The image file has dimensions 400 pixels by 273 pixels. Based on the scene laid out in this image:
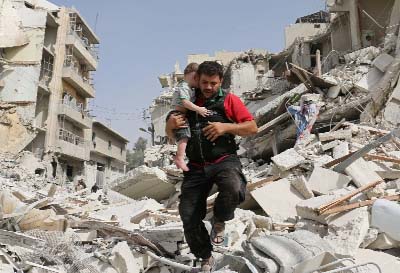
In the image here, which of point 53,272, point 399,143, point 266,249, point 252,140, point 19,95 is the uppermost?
point 19,95

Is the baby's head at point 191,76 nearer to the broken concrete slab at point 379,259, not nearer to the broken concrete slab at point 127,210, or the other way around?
the broken concrete slab at point 379,259

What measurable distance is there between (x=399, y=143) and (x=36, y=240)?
578cm

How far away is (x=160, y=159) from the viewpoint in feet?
70.1

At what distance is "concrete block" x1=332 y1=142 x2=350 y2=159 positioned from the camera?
660cm

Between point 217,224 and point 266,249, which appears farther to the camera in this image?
point 217,224

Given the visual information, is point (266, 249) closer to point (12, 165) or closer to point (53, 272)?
point (53, 272)

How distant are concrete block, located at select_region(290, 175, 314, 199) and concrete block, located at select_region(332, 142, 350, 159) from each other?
1.68m

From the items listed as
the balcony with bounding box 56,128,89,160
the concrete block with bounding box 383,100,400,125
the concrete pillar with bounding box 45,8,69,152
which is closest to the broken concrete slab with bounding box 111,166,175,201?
the concrete block with bounding box 383,100,400,125

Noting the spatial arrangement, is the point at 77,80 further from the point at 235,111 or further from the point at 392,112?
the point at 235,111

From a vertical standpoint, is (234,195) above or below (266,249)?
above

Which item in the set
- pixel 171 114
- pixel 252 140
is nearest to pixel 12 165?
pixel 252 140

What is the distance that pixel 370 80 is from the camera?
37.1ft

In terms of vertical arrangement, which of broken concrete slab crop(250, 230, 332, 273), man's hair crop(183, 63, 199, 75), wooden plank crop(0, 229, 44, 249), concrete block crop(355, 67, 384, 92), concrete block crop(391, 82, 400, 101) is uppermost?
concrete block crop(355, 67, 384, 92)

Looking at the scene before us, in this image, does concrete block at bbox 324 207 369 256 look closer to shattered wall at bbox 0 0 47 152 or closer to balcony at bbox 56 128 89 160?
shattered wall at bbox 0 0 47 152
